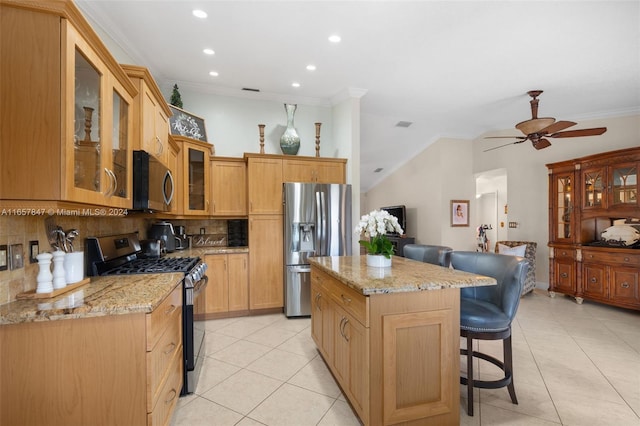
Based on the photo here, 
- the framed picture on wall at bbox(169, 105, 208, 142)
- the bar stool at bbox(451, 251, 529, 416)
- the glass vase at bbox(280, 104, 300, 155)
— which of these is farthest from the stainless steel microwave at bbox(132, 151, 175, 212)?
the bar stool at bbox(451, 251, 529, 416)

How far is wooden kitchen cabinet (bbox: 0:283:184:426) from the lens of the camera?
1.19 m

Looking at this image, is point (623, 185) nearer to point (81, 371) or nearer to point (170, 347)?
point (170, 347)

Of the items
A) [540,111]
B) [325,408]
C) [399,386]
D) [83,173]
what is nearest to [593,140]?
[540,111]

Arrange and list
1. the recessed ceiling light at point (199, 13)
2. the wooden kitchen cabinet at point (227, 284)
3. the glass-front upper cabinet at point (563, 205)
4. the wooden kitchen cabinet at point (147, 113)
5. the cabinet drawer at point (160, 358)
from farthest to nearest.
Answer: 1. the glass-front upper cabinet at point (563, 205)
2. the wooden kitchen cabinet at point (227, 284)
3. the recessed ceiling light at point (199, 13)
4. the wooden kitchen cabinet at point (147, 113)
5. the cabinet drawer at point (160, 358)

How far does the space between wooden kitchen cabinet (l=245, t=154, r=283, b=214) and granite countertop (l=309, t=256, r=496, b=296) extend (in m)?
1.76

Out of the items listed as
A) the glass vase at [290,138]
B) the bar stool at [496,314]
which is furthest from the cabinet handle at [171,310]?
the glass vase at [290,138]

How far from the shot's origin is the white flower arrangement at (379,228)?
2072 millimetres

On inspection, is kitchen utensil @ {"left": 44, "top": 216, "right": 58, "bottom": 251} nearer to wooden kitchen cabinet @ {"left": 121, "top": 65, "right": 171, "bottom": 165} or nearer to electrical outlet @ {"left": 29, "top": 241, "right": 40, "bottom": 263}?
electrical outlet @ {"left": 29, "top": 241, "right": 40, "bottom": 263}

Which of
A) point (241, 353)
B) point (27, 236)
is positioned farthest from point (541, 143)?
point (27, 236)

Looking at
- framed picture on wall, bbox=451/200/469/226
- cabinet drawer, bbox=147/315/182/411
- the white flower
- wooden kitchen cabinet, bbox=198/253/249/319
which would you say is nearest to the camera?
cabinet drawer, bbox=147/315/182/411

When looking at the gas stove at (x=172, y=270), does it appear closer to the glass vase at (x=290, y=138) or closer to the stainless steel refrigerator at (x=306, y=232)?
the stainless steel refrigerator at (x=306, y=232)

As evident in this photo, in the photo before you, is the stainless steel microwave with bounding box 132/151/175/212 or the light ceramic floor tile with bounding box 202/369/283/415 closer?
the stainless steel microwave with bounding box 132/151/175/212

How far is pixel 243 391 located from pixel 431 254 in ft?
6.28

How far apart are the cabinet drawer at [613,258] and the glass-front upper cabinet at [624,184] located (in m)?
0.70
